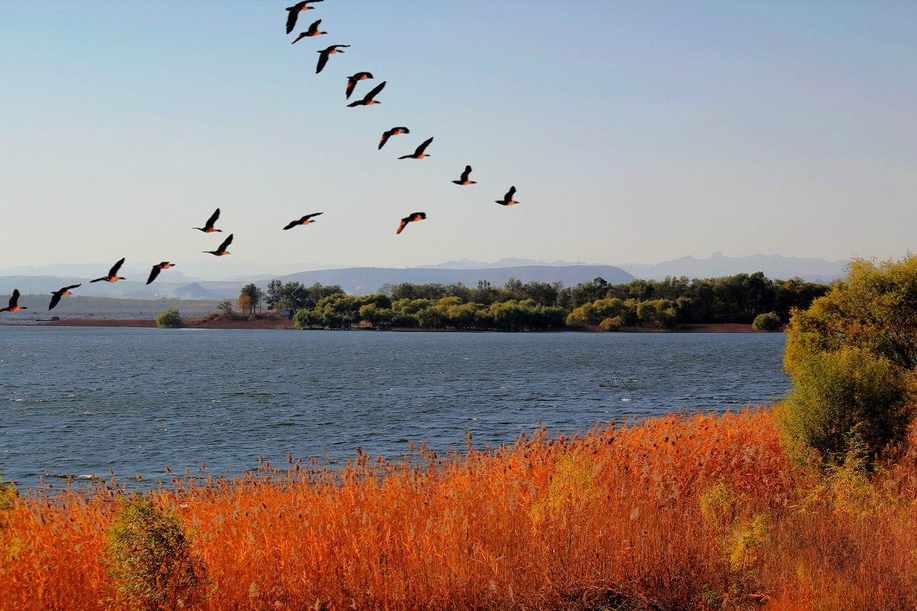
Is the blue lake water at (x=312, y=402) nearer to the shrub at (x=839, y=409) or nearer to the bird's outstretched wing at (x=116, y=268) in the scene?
the shrub at (x=839, y=409)

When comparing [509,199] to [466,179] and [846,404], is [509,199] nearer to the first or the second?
[466,179]

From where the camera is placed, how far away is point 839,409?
21.2 m

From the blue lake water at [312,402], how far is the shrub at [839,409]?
1032cm

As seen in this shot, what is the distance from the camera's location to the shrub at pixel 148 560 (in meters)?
9.51

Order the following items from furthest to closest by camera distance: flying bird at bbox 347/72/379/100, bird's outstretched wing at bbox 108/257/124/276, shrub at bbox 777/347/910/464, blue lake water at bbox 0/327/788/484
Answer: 1. blue lake water at bbox 0/327/788/484
2. shrub at bbox 777/347/910/464
3. flying bird at bbox 347/72/379/100
4. bird's outstretched wing at bbox 108/257/124/276

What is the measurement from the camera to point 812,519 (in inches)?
535

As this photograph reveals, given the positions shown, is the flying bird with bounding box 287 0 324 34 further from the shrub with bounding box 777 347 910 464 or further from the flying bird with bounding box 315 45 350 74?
the shrub with bounding box 777 347 910 464

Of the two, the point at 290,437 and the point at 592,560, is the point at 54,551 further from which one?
the point at 290,437

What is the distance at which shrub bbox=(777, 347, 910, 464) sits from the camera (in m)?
20.9

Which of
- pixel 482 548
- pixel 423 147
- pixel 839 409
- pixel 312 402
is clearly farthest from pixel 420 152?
pixel 312 402

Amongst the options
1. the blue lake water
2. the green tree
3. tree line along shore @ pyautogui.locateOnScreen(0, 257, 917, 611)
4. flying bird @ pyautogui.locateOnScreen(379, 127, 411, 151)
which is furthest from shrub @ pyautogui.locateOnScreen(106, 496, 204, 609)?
the blue lake water

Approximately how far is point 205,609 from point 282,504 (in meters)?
3.05

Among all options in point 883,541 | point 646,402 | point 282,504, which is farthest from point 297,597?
point 646,402

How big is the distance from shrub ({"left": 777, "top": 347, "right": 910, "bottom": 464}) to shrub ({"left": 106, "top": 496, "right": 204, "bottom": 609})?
51.4ft
